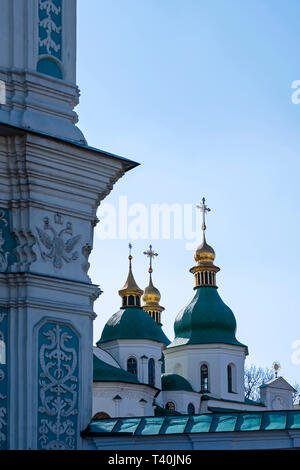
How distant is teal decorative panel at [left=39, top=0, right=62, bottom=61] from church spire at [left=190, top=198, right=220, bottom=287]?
1464 inches

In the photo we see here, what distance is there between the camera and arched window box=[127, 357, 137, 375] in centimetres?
4084

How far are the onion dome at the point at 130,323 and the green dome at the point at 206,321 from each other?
2.66m

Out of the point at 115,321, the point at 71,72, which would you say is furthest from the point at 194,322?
the point at 71,72

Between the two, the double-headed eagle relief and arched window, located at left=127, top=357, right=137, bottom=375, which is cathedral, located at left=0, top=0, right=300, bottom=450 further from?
arched window, located at left=127, top=357, right=137, bottom=375

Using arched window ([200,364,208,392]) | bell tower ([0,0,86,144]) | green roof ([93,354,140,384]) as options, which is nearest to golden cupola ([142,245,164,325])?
arched window ([200,364,208,392])

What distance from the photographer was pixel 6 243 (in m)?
8.16

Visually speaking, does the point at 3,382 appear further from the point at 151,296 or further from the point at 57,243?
the point at 151,296

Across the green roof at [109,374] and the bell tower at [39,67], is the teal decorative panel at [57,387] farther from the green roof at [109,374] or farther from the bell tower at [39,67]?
the green roof at [109,374]

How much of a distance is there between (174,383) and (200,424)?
35647 mm

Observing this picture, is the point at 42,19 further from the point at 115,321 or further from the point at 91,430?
the point at 115,321

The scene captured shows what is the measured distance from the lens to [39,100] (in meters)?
8.55

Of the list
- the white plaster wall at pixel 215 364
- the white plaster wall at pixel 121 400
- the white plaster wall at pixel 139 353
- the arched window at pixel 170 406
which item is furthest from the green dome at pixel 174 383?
the white plaster wall at pixel 121 400
